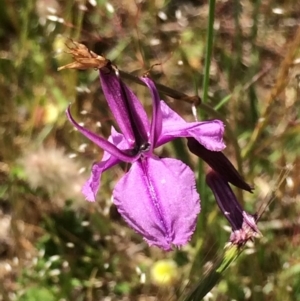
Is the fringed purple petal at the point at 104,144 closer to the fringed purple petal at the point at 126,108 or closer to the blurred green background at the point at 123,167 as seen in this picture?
the fringed purple petal at the point at 126,108

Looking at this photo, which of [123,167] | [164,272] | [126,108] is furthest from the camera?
[123,167]

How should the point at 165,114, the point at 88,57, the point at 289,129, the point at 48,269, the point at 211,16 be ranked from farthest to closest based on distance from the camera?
the point at 48,269
the point at 289,129
the point at 211,16
the point at 165,114
the point at 88,57

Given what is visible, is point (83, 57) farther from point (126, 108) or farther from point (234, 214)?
point (234, 214)

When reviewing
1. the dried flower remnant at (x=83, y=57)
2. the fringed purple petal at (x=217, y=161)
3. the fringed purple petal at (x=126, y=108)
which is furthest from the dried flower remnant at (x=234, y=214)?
the dried flower remnant at (x=83, y=57)

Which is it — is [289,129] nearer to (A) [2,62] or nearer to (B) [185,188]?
(B) [185,188]

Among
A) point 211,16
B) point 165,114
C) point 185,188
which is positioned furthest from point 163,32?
point 185,188

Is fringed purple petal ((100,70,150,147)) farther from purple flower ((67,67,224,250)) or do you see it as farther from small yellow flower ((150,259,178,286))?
small yellow flower ((150,259,178,286))

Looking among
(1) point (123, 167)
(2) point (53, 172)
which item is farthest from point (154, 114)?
(1) point (123, 167)
